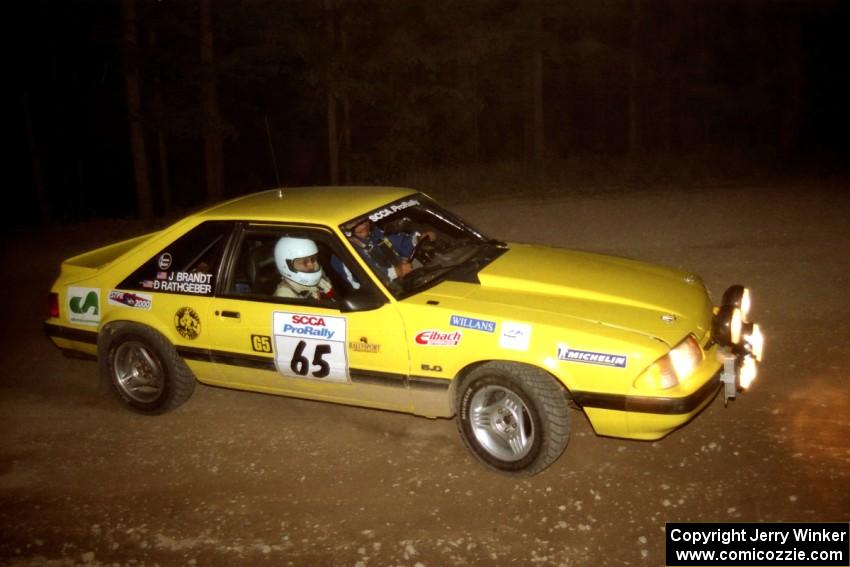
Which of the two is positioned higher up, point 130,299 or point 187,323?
point 130,299

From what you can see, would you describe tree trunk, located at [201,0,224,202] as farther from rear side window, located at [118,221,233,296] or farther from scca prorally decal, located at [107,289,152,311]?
rear side window, located at [118,221,233,296]

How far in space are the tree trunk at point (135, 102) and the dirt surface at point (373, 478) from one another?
13337 millimetres

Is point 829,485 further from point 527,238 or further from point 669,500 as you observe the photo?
point 527,238

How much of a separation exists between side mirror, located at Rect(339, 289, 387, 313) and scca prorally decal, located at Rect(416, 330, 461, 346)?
0.34 meters

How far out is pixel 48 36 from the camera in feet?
96.1

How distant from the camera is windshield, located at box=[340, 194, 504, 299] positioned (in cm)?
504

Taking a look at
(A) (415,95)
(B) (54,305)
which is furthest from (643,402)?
(A) (415,95)

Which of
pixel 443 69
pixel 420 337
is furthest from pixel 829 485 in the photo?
pixel 443 69

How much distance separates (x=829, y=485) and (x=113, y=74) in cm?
3513

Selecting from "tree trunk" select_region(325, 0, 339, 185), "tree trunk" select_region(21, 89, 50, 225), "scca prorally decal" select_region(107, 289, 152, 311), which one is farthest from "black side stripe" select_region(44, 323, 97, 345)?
"tree trunk" select_region(21, 89, 50, 225)

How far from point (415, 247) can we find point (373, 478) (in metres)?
1.91

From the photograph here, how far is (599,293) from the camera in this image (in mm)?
4914

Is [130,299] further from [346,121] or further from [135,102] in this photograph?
[346,121]

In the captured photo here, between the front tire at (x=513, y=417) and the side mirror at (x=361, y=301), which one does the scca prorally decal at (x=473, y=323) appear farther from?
the side mirror at (x=361, y=301)
